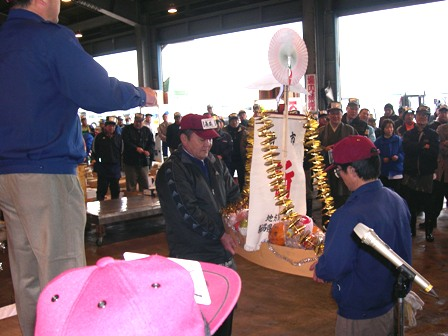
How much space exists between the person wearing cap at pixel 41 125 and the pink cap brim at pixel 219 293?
2.10 ft

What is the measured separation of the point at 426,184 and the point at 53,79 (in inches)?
213

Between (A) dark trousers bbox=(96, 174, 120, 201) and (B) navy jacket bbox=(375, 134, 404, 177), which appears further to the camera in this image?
(A) dark trousers bbox=(96, 174, 120, 201)

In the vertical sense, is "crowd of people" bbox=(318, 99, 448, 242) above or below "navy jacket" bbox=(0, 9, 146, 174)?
below

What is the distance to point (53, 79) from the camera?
1.67 m

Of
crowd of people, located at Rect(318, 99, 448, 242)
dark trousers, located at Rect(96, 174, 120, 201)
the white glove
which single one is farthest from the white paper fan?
dark trousers, located at Rect(96, 174, 120, 201)

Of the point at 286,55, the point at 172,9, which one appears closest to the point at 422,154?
the point at 286,55

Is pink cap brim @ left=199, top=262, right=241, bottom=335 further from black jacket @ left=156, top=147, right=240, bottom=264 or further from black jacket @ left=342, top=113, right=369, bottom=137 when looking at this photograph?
black jacket @ left=342, top=113, right=369, bottom=137

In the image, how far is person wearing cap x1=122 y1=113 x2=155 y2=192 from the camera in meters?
8.87

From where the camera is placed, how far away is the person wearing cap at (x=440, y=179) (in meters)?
5.99

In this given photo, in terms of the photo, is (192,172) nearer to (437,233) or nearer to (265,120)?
(265,120)

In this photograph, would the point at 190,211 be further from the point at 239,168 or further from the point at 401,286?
the point at 239,168

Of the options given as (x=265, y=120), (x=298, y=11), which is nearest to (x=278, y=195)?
(x=265, y=120)

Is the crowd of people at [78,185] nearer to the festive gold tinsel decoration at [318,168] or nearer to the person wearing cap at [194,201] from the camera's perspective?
the person wearing cap at [194,201]

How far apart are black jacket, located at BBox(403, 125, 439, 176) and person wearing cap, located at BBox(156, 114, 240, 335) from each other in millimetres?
4089
